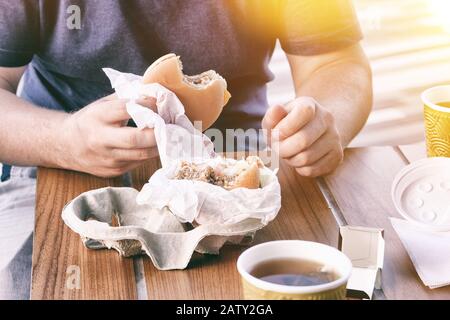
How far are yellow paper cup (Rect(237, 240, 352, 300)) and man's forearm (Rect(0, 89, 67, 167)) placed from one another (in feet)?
2.39

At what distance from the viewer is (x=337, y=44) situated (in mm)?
1983

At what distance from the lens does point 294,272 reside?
1.00 m

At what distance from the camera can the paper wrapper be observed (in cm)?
119

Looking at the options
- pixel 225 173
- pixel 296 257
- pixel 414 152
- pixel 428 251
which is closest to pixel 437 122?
pixel 414 152

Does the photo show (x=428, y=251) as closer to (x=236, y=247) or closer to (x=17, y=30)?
(x=236, y=247)

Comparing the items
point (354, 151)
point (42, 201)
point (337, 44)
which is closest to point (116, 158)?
point (42, 201)

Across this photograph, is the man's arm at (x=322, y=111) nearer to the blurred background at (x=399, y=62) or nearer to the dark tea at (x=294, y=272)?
the dark tea at (x=294, y=272)

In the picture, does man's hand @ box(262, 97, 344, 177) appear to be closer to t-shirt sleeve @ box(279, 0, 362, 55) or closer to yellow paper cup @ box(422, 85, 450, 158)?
yellow paper cup @ box(422, 85, 450, 158)

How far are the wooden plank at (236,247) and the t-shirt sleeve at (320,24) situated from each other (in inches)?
19.8

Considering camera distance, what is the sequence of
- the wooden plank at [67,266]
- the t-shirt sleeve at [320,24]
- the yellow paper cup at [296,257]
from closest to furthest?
the yellow paper cup at [296,257], the wooden plank at [67,266], the t-shirt sleeve at [320,24]

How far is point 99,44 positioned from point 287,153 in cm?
62

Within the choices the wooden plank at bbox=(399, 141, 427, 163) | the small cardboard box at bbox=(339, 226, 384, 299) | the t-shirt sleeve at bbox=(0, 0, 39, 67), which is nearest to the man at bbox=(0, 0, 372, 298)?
the t-shirt sleeve at bbox=(0, 0, 39, 67)

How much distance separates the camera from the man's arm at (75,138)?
1.45 m

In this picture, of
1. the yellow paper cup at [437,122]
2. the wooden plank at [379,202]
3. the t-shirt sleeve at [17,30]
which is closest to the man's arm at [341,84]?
the wooden plank at [379,202]
